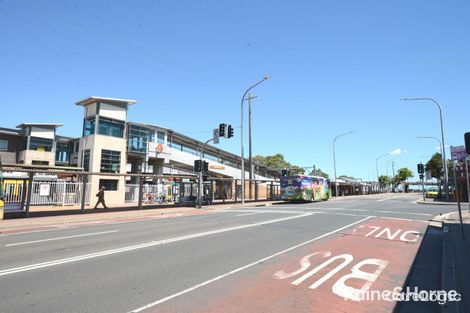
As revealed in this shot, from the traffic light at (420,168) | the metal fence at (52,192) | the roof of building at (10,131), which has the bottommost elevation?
the metal fence at (52,192)

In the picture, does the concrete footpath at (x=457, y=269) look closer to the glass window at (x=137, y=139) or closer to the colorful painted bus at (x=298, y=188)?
the colorful painted bus at (x=298, y=188)

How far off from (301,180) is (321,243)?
25093 millimetres

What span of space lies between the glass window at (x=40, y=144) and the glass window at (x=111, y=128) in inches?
648

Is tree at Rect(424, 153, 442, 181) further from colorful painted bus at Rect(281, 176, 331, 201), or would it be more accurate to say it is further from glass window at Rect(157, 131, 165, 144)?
glass window at Rect(157, 131, 165, 144)

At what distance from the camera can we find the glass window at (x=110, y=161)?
35.1m

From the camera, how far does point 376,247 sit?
965 centimetres

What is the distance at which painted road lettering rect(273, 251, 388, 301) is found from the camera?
566 centimetres

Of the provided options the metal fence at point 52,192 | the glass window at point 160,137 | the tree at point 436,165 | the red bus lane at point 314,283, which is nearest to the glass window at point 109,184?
the glass window at point 160,137

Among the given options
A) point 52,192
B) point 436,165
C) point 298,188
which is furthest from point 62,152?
point 436,165

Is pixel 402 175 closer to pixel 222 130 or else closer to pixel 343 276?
pixel 222 130

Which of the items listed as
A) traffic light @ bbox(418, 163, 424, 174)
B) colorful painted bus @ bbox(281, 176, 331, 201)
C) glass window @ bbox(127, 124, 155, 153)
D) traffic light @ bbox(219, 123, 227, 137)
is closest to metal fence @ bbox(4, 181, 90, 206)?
traffic light @ bbox(219, 123, 227, 137)

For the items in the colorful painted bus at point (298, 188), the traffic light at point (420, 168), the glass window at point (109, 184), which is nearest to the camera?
the glass window at point (109, 184)

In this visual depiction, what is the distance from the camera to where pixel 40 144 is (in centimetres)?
4716

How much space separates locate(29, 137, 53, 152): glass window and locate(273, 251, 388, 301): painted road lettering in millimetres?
47699
